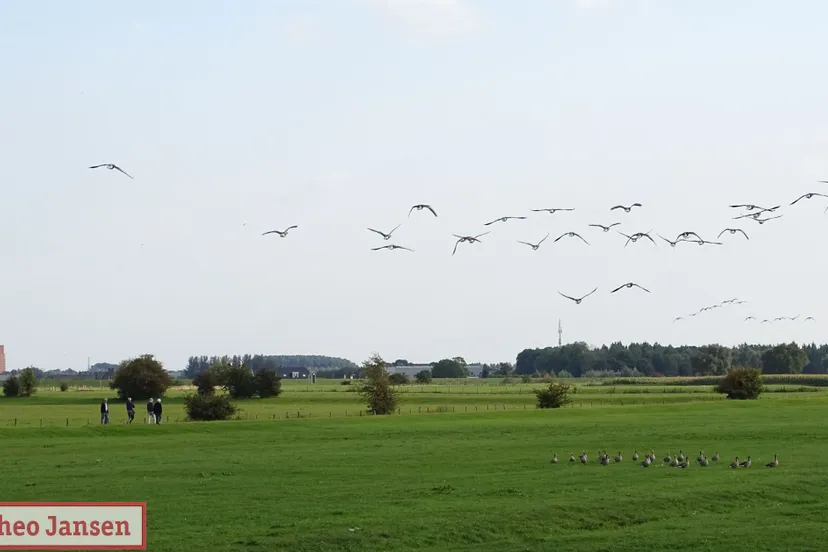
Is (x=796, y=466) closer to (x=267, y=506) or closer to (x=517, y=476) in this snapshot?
(x=517, y=476)

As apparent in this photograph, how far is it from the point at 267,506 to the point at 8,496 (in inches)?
315

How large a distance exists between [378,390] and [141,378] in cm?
4046

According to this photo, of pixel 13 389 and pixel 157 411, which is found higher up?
pixel 13 389

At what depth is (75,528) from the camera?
85.4ft

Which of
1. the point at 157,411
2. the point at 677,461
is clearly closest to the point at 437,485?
the point at 677,461

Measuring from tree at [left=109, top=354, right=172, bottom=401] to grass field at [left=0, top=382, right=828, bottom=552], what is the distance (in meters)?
56.7

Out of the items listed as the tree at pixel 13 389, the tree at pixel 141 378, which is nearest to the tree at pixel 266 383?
the tree at pixel 141 378

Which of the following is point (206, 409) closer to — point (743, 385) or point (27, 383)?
point (743, 385)

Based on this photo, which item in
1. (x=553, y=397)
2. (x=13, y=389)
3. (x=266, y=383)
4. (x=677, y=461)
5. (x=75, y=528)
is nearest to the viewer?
(x=75, y=528)

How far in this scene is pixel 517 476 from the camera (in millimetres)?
35969

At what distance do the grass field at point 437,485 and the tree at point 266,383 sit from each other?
62.8 metres

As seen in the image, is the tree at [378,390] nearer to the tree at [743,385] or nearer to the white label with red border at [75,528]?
the tree at [743,385]

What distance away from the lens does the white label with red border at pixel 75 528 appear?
25.0 meters

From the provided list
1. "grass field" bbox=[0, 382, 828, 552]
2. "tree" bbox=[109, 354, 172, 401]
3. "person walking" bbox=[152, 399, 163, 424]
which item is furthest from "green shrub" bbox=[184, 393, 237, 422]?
"tree" bbox=[109, 354, 172, 401]
